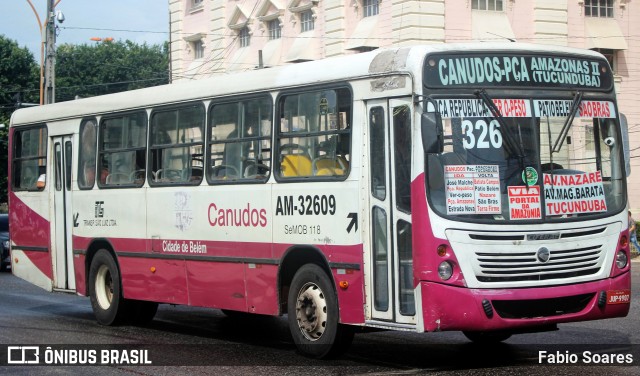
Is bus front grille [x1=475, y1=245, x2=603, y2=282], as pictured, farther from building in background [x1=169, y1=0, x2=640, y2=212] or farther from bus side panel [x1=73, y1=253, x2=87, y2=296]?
building in background [x1=169, y1=0, x2=640, y2=212]

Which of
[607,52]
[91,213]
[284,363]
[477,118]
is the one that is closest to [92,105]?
[91,213]

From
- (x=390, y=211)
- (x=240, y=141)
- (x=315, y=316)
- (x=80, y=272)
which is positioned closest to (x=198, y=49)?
(x=80, y=272)

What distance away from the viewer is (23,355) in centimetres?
1273

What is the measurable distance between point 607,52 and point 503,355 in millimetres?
29496

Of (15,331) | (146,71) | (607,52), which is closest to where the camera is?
(15,331)

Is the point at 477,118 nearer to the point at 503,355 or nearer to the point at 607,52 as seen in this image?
the point at 503,355

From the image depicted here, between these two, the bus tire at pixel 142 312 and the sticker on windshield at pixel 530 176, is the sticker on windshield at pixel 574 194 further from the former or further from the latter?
the bus tire at pixel 142 312

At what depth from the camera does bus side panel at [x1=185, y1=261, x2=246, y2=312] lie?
1329 cm

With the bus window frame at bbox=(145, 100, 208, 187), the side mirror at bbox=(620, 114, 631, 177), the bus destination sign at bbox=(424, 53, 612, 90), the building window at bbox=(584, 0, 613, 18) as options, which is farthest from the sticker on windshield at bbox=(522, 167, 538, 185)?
the building window at bbox=(584, 0, 613, 18)

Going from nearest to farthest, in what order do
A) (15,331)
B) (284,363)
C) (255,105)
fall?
(284,363) < (255,105) < (15,331)

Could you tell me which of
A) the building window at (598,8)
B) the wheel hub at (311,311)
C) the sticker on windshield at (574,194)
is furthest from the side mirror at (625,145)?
the building window at (598,8)

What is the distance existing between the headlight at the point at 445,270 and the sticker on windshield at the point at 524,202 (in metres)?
0.71

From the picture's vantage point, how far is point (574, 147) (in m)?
11.2

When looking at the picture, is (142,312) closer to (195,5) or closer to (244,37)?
(244,37)
